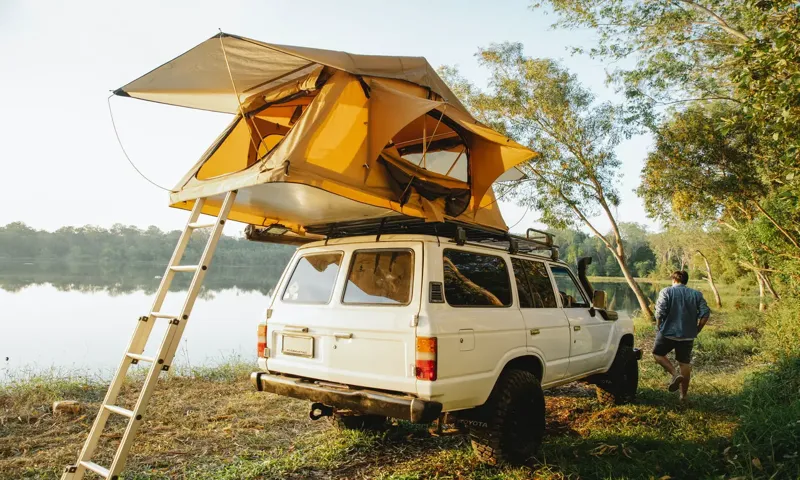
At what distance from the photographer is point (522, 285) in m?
4.43

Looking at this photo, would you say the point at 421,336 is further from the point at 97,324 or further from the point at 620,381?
the point at 97,324

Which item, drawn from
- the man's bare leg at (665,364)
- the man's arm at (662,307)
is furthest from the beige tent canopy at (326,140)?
the man's bare leg at (665,364)

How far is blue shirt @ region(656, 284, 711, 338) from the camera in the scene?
19.1 ft

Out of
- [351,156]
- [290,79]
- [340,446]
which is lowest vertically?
[340,446]

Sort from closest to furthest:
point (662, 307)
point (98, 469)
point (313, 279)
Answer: point (98, 469) < point (313, 279) < point (662, 307)

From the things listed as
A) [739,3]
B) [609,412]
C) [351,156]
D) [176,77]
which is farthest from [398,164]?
[739,3]

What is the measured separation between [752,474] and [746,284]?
32.1m

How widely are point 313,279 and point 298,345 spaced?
0.58 m

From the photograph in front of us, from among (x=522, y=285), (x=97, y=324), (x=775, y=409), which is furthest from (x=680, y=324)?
(x=97, y=324)

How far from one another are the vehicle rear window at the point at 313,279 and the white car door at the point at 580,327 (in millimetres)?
2334

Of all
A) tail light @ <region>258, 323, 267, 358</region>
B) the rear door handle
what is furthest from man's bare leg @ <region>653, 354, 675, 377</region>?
tail light @ <region>258, 323, 267, 358</region>

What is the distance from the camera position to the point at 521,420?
387cm

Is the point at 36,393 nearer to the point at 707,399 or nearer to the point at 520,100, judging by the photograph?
the point at 707,399

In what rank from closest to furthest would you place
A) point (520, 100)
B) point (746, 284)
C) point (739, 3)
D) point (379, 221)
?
point (379, 221) → point (739, 3) → point (520, 100) → point (746, 284)
